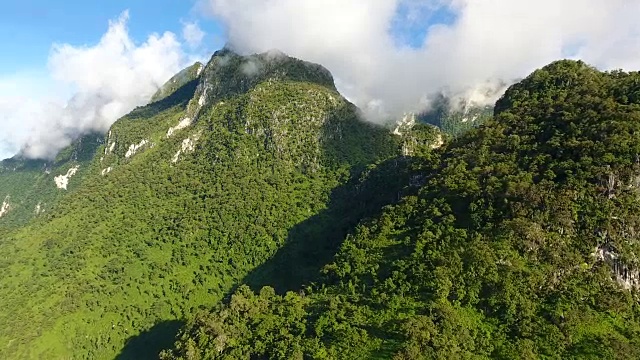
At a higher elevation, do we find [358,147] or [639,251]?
[358,147]

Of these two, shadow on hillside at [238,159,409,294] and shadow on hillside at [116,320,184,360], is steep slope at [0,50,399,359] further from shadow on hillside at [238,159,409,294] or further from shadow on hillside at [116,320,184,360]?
shadow on hillside at [238,159,409,294]

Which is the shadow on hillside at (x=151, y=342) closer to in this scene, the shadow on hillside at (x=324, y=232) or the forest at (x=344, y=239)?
the forest at (x=344, y=239)

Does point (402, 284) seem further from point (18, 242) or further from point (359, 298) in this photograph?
point (18, 242)

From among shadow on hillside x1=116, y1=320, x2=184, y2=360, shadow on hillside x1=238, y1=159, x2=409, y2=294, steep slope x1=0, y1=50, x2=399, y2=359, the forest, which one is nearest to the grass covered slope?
the forest

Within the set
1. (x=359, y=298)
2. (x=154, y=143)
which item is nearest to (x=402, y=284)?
(x=359, y=298)

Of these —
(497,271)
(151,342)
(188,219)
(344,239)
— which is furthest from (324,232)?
(497,271)

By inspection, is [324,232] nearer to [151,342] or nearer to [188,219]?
[188,219]
